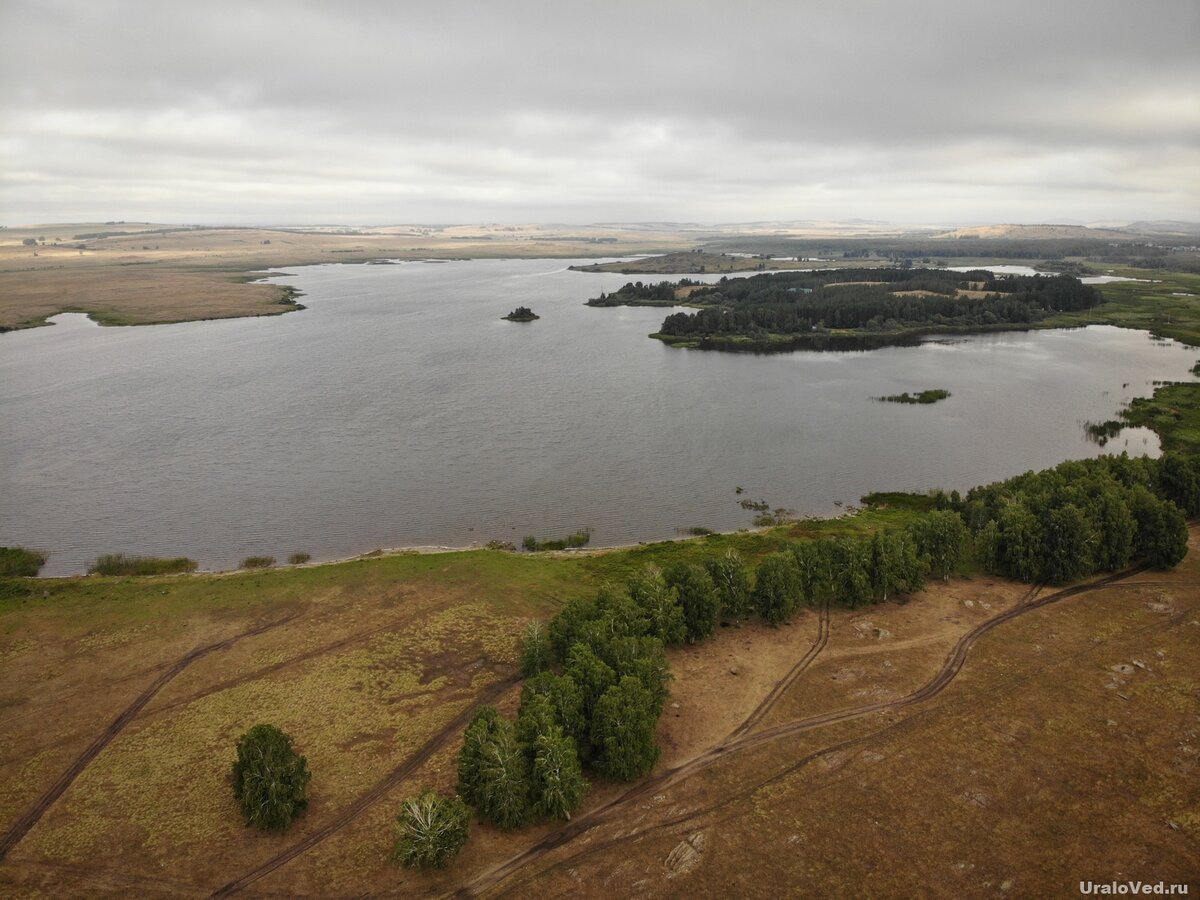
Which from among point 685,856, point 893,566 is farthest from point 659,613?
point 893,566

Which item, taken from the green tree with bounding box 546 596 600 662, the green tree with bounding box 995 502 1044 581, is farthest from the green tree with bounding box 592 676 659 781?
the green tree with bounding box 995 502 1044 581

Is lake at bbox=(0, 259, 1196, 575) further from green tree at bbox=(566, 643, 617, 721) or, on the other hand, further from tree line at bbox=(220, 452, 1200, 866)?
green tree at bbox=(566, 643, 617, 721)

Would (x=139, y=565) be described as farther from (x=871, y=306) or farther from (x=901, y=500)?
(x=871, y=306)

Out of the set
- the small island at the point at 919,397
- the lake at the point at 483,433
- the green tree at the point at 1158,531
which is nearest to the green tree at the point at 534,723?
the lake at the point at 483,433

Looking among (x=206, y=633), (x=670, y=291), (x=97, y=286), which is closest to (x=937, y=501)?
(x=206, y=633)

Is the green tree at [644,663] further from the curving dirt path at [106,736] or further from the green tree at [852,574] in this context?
the curving dirt path at [106,736]

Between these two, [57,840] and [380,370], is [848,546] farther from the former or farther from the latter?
[380,370]

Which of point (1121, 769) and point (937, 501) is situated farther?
point (937, 501)
